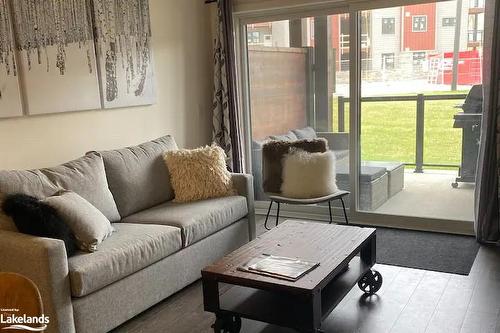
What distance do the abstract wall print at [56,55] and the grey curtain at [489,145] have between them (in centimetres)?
298

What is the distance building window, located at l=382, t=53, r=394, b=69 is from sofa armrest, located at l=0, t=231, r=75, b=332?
10.3 ft

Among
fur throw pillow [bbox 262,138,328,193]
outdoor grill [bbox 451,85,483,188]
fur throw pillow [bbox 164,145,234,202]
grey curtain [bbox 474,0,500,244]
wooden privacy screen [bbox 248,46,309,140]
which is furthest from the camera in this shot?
wooden privacy screen [bbox 248,46,309,140]

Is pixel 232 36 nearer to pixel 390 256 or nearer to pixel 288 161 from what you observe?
pixel 288 161

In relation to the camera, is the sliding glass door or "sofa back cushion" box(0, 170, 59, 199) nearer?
"sofa back cushion" box(0, 170, 59, 199)

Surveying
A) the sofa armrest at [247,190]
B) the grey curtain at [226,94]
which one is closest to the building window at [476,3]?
the grey curtain at [226,94]

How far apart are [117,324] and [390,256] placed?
6.69 ft

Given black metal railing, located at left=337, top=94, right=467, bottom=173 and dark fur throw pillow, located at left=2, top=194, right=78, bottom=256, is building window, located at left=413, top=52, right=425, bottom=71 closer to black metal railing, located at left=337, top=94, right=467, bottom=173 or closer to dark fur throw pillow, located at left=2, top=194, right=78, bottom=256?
black metal railing, located at left=337, top=94, right=467, bottom=173

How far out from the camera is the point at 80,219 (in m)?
2.68

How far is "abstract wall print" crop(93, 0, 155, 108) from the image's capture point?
3688 millimetres

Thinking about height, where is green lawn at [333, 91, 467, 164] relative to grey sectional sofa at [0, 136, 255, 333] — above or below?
above

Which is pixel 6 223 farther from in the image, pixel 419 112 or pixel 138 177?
pixel 419 112

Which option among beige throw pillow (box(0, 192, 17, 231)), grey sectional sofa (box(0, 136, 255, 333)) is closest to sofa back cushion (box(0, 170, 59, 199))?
grey sectional sofa (box(0, 136, 255, 333))

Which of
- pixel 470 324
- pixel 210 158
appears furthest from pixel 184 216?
pixel 470 324

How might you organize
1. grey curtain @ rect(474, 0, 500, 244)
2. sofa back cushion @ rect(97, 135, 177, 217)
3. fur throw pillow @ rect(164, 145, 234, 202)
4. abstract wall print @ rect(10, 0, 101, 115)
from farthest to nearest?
fur throw pillow @ rect(164, 145, 234, 202), grey curtain @ rect(474, 0, 500, 244), sofa back cushion @ rect(97, 135, 177, 217), abstract wall print @ rect(10, 0, 101, 115)
